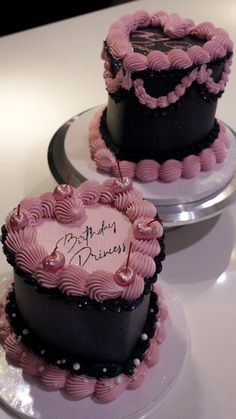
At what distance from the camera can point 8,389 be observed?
44.2 inches

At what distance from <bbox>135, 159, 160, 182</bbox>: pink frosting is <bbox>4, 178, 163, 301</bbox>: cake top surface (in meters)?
0.27

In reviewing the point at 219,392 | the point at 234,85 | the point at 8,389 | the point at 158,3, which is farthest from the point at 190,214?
the point at 158,3

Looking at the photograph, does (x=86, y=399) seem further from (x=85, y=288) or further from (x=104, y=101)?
(x=104, y=101)

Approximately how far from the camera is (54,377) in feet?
3.66

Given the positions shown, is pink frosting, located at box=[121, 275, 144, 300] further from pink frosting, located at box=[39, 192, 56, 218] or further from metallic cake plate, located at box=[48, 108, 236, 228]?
metallic cake plate, located at box=[48, 108, 236, 228]

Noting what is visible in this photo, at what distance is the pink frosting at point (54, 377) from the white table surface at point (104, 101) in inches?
4.2

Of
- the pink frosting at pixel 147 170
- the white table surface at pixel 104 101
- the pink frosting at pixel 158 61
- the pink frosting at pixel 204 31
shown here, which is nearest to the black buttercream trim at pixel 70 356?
the white table surface at pixel 104 101

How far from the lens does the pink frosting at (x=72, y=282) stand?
3.29ft

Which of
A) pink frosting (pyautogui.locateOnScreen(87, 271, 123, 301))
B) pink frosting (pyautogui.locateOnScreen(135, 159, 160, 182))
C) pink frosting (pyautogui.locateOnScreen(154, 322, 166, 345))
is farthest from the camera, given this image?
pink frosting (pyautogui.locateOnScreen(135, 159, 160, 182))

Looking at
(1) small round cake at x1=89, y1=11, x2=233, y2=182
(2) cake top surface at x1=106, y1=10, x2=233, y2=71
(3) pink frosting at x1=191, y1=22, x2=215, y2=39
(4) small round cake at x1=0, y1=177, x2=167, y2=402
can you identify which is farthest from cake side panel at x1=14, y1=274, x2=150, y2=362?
(3) pink frosting at x1=191, y1=22, x2=215, y2=39

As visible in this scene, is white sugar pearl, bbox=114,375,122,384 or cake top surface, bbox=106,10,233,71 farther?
cake top surface, bbox=106,10,233,71

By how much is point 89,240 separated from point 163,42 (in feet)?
2.08

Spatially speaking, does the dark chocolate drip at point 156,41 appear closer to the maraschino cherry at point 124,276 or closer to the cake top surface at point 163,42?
the cake top surface at point 163,42

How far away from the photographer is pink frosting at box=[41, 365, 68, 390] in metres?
1.11
